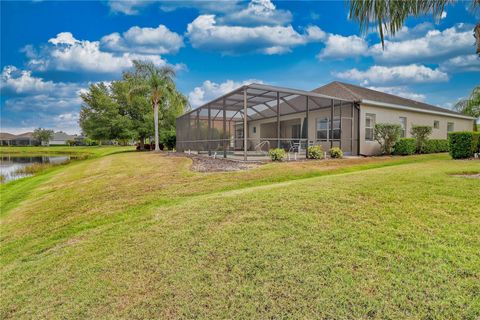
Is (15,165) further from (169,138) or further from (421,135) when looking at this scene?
(421,135)

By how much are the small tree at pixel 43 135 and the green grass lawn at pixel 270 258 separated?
339 ft

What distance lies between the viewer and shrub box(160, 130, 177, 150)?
105 ft

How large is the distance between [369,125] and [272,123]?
800cm

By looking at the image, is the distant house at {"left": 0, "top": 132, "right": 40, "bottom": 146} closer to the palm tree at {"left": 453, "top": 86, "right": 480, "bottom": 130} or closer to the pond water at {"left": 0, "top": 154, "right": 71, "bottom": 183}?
the pond water at {"left": 0, "top": 154, "right": 71, "bottom": 183}

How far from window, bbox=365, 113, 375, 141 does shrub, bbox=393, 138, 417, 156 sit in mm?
1524

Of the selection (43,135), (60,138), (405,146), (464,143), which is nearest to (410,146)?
(405,146)

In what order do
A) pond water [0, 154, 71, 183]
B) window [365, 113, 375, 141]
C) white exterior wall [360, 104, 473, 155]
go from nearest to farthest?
white exterior wall [360, 104, 473, 155]
window [365, 113, 375, 141]
pond water [0, 154, 71, 183]

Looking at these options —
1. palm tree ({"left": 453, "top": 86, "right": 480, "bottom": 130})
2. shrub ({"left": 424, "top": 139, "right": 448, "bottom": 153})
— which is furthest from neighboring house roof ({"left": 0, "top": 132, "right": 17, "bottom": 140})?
palm tree ({"left": 453, "top": 86, "right": 480, "bottom": 130})

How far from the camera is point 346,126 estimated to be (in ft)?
51.9

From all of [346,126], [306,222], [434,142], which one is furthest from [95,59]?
[434,142]

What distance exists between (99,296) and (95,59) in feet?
82.6

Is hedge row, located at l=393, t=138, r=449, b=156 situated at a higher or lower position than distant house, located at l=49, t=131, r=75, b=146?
lower

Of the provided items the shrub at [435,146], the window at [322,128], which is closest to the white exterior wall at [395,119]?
the shrub at [435,146]

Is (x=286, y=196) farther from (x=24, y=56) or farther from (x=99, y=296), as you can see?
(x=24, y=56)
